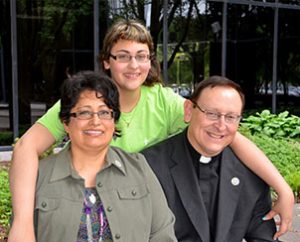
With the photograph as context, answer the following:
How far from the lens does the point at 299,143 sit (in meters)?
9.15

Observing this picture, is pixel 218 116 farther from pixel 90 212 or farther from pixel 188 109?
pixel 90 212

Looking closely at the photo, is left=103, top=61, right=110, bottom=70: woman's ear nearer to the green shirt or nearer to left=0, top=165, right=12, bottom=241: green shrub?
the green shirt

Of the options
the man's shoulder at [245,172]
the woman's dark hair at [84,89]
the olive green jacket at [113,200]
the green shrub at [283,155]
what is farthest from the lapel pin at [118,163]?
the green shrub at [283,155]

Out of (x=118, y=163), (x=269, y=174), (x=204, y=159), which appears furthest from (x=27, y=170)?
(x=269, y=174)

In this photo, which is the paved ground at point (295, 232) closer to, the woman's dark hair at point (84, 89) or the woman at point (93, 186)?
the woman at point (93, 186)

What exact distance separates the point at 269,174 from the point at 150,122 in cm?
64

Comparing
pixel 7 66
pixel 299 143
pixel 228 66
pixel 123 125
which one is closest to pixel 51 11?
pixel 7 66

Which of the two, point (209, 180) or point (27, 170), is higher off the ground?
point (27, 170)

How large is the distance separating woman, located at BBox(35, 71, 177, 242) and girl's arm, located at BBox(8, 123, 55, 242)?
5cm

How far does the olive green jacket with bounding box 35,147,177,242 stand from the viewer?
6.97 ft

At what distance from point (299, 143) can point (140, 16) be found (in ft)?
15.3

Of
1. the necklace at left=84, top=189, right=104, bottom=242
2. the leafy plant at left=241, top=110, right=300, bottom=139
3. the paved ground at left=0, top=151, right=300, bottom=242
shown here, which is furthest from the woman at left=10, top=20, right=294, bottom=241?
the leafy plant at left=241, top=110, right=300, bottom=139

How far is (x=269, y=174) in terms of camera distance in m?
2.46

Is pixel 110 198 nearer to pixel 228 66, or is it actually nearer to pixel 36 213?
pixel 36 213
